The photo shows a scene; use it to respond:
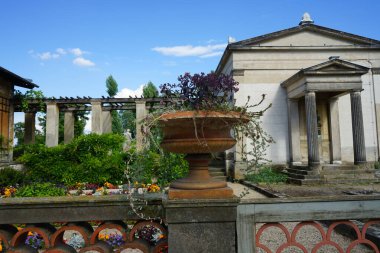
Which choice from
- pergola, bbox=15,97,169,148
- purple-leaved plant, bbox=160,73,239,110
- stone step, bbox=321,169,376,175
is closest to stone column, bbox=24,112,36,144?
pergola, bbox=15,97,169,148

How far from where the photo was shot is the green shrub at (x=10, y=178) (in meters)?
10.7

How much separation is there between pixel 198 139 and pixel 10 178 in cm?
1137

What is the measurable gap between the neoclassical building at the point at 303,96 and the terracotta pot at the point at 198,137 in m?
13.5

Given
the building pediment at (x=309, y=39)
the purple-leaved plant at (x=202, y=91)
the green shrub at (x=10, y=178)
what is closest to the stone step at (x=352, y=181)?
the building pediment at (x=309, y=39)

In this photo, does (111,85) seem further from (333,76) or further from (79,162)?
(333,76)

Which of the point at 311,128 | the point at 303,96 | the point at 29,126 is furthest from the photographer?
the point at 29,126

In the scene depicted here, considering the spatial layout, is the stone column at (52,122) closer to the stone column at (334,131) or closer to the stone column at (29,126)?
the stone column at (29,126)

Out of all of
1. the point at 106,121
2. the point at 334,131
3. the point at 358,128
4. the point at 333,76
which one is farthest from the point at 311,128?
the point at 106,121

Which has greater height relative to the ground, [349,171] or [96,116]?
[96,116]

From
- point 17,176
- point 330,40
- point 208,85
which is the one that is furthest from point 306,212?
point 330,40

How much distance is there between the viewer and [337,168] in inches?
530

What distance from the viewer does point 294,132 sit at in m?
15.6

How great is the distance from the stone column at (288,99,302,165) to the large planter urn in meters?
14.0

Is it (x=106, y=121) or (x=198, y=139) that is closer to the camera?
(x=198, y=139)
